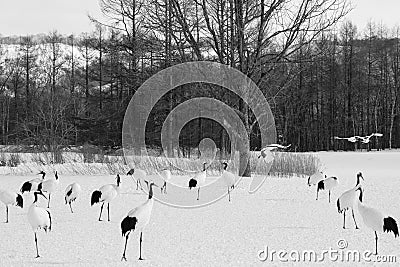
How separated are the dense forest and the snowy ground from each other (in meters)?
5.99

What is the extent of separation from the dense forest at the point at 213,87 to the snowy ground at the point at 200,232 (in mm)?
5992

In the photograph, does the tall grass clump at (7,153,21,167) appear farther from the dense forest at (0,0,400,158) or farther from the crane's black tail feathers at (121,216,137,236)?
the crane's black tail feathers at (121,216,137,236)

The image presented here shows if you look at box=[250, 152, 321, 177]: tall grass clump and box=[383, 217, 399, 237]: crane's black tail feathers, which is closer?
box=[383, 217, 399, 237]: crane's black tail feathers

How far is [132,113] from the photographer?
86.9 feet

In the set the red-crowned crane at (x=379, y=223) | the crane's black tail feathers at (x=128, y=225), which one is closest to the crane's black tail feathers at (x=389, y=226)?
the red-crowned crane at (x=379, y=223)

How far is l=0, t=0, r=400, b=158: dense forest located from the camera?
55.1 feet

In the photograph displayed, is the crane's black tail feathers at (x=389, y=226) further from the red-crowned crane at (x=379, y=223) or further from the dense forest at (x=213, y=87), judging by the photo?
the dense forest at (x=213, y=87)

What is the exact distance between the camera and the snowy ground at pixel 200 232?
6.45 metres

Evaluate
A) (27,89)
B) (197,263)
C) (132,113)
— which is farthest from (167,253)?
(27,89)

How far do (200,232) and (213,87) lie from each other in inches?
373

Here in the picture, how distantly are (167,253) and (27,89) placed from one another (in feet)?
130

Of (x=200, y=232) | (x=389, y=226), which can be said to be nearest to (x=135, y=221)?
(x=200, y=232)

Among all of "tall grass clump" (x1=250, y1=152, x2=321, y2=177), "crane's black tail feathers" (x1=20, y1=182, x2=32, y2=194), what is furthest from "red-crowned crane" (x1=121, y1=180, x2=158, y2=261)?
"tall grass clump" (x1=250, y1=152, x2=321, y2=177)

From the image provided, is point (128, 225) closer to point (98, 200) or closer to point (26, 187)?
point (98, 200)
